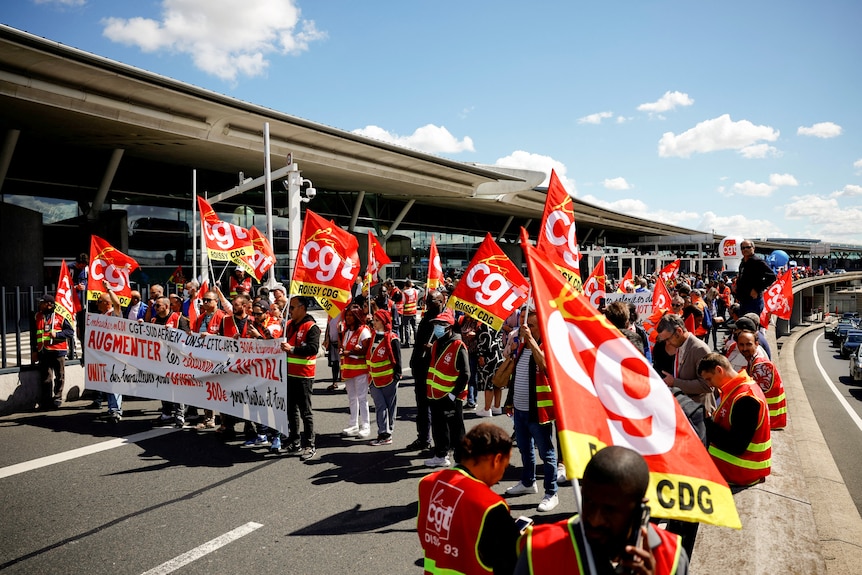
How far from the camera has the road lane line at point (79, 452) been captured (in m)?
6.29

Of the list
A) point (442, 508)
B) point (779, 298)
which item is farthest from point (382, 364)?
point (779, 298)

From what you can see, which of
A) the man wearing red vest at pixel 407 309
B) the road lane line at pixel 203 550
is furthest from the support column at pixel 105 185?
the road lane line at pixel 203 550

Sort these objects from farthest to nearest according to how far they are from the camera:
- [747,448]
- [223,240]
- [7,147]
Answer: [7,147] → [223,240] → [747,448]

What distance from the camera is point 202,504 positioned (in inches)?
209

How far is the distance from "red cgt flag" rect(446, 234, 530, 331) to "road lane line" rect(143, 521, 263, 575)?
3.33m

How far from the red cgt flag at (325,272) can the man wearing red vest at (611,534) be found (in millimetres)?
5666

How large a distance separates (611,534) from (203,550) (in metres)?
3.78

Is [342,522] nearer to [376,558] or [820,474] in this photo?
[376,558]

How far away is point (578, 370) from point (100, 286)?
10.2 m

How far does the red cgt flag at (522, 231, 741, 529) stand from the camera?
81.6 inches

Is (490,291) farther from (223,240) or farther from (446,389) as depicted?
(223,240)

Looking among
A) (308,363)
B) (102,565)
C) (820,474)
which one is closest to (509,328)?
(308,363)

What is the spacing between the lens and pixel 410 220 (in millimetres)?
40562

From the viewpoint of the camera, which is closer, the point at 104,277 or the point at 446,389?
the point at 446,389
